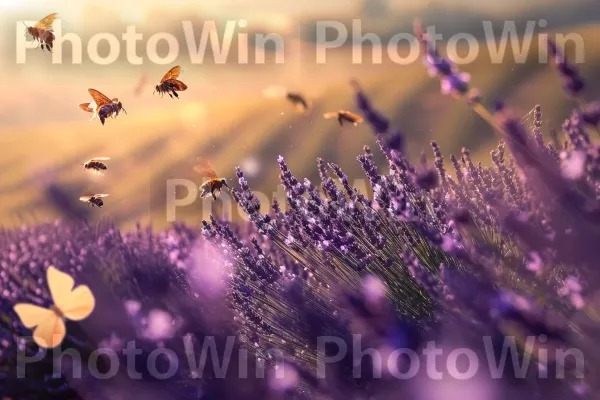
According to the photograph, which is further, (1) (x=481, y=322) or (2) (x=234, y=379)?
(2) (x=234, y=379)

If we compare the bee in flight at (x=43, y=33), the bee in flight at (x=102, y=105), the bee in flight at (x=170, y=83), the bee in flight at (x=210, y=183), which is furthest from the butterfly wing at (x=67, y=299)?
the bee in flight at (x=43, y=33)

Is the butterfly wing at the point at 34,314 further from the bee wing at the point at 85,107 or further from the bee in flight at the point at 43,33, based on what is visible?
the bee in flight at the point at 43,33

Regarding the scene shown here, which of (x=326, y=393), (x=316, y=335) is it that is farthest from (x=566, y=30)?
(x=326, y=393)

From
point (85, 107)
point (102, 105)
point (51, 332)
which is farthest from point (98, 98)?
point (51, 332)

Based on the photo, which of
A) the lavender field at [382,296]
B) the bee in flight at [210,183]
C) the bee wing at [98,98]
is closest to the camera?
the lavender field at [382,296]

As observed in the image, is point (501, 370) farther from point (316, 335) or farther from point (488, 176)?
point (488, 176)

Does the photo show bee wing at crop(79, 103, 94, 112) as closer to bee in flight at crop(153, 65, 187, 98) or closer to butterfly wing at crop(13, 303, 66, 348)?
bee in flight at crop(153, 65, 187, 98)

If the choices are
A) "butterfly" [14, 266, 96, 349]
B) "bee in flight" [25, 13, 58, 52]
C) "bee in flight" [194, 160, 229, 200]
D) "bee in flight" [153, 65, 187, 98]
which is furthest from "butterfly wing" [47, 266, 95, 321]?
"bee in flight" [25, 13, 58, 52]

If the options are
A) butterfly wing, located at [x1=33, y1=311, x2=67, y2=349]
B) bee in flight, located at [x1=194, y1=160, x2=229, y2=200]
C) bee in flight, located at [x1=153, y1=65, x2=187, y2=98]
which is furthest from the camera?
bee in flight, located at [x1=153, y1=65, x2=187, y2=98]
